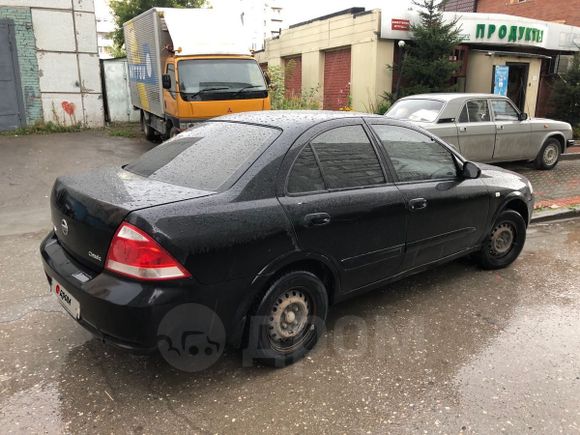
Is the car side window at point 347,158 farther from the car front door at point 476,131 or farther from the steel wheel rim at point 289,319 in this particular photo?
the car front door at point 476,131

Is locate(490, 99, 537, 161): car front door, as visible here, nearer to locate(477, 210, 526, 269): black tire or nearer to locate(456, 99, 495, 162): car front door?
locate(456, 99, 495, 162): car front door

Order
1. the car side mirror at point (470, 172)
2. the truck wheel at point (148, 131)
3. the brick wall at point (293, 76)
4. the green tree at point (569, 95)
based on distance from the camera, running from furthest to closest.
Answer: the brick wall at point (293, 76), the green tree at point (569, 95), the truck wheel at point (148, 131), the car side mirror at point (470, 172)

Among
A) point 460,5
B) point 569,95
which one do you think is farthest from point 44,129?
point 460,5

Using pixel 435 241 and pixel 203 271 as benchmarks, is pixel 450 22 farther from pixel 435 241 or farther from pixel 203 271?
pixel 203 271

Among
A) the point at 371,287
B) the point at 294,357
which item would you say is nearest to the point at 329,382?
the point at 294,357

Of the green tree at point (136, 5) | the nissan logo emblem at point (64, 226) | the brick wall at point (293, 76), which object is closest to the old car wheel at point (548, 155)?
the nissan logo emblem at point (64, 226)

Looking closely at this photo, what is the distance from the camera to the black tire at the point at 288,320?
2.95m

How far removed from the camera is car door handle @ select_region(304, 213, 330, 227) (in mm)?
3037

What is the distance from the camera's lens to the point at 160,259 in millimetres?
2510

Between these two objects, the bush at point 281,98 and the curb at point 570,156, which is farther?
the bush at point 281,98

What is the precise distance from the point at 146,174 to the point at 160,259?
1.02m

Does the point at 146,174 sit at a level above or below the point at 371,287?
above

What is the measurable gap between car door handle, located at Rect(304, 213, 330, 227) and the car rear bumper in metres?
0.61

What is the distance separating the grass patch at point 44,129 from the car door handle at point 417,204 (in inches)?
492
